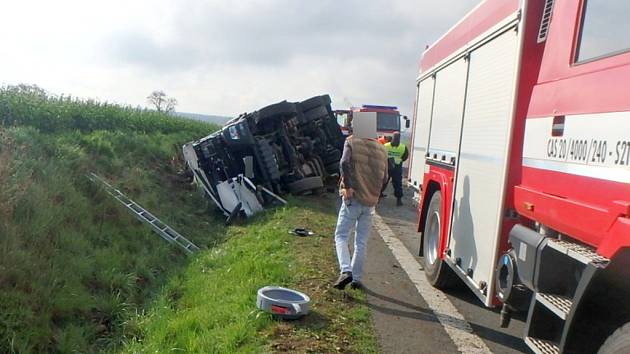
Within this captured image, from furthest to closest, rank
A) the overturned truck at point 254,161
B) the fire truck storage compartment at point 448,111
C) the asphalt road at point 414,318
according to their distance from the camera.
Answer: the overturned truck at point 254,161
the fire truck storage compartment at point 448,111
the asphalt road at point 414,318

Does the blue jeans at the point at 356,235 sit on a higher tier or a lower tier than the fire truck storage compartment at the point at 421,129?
lower

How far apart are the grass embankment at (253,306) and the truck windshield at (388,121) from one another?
13.0 metres

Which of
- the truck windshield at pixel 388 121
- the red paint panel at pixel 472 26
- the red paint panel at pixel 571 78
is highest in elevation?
the red paint panel at pixel 472 26

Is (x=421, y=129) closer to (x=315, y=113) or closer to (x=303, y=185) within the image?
(x=303, y=185)

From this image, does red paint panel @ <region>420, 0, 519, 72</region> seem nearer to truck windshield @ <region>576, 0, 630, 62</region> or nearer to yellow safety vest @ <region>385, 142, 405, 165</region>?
truck windshield @ <region>576, 0, 630, 62</region>

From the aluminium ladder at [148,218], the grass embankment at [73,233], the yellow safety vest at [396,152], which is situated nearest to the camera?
the grass embankment at [73,233]

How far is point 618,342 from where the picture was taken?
6.72 ft

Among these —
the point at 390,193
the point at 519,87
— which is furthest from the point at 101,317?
the point at 390,193

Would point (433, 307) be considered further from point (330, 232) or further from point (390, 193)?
point (390, 193)

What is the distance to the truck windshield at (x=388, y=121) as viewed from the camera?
65.9 feet

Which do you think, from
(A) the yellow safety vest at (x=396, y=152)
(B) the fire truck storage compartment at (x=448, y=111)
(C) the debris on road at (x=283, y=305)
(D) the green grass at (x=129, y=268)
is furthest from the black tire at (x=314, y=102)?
(C) the debris on road at (x=283, y=305)

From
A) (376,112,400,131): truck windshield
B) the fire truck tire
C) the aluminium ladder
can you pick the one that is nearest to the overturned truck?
the aluminium ladder

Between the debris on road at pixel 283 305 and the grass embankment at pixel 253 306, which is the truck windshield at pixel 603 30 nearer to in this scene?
the grass embankment at pixel 253 306

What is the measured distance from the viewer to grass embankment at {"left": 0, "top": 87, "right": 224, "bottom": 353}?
5102mm
